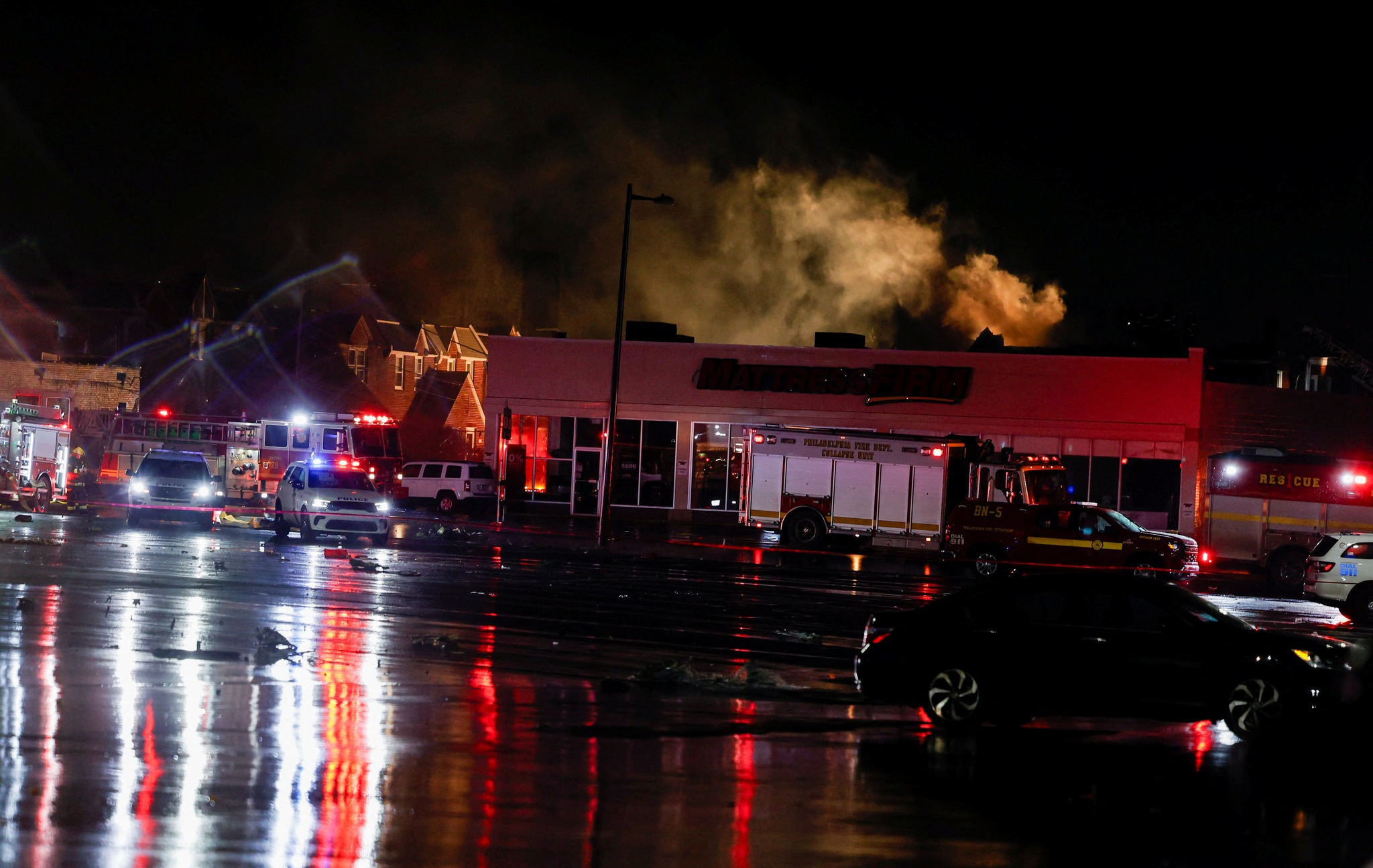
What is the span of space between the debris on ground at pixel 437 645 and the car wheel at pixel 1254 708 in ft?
22.7

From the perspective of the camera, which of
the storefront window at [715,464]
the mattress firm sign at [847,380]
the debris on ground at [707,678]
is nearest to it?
the debris on ground at [707,678]

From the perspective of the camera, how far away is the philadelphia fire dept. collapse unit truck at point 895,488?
26094 millimetres

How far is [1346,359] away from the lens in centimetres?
5450

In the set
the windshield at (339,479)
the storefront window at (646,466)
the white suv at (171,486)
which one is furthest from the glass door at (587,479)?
the windshield at (339,479)

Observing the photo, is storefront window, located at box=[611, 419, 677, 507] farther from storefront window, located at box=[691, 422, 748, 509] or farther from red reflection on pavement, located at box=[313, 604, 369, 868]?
red reflection on pavement, located at box=[313, 604, 369, 868]

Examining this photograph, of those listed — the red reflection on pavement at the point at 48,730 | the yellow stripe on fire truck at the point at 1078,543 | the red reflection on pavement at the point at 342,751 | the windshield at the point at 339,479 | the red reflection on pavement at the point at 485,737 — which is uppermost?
the windshield at the point at 339,479

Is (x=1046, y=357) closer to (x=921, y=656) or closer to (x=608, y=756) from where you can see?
(x=921, y=656)

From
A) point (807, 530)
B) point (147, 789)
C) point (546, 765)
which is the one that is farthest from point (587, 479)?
point (147, 789)

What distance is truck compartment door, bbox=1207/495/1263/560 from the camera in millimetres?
27625

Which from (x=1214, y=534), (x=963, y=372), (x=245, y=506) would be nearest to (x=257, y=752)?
(x=1214, y=534)

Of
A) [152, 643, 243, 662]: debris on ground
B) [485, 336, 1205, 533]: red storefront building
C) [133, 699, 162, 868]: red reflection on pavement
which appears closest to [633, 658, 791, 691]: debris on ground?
[152, 643, 243, 662]: debris on ground

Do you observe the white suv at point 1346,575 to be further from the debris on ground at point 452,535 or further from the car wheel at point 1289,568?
the debris on ground at point 452,535

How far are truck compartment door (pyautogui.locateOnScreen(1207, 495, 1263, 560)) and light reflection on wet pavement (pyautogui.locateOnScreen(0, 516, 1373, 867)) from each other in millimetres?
16455

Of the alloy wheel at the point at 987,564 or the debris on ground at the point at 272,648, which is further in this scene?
the alloy wheel at the point at 987,564
